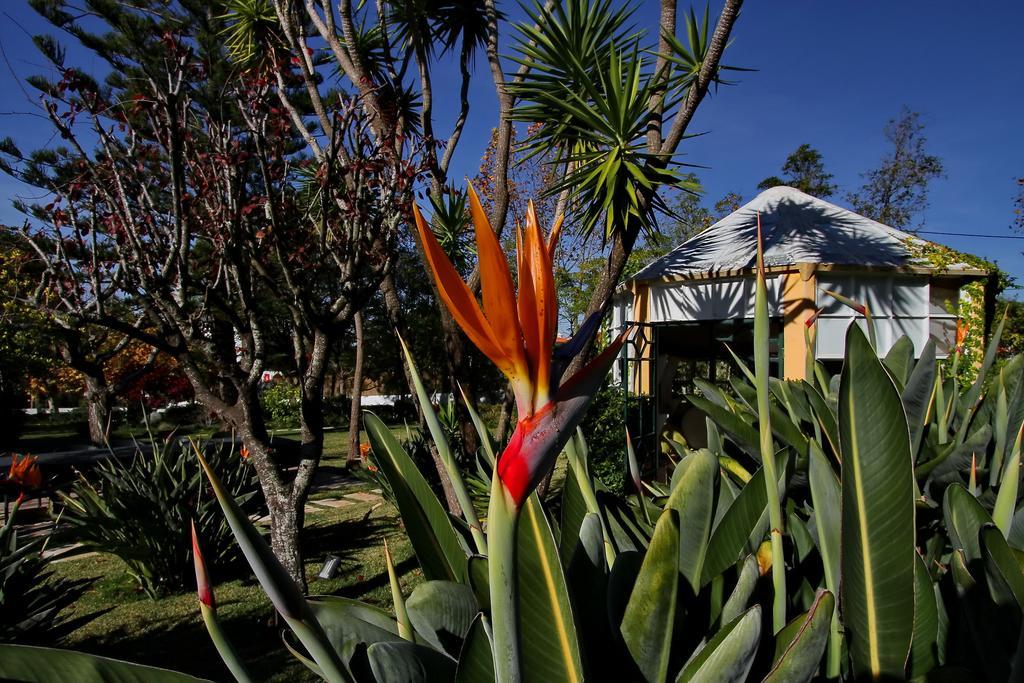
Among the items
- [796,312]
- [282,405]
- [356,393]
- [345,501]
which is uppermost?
[796,312]

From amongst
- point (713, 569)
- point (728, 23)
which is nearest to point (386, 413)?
point (728, 23)

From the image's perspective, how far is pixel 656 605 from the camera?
67 cm

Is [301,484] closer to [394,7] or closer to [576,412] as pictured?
[576,412]

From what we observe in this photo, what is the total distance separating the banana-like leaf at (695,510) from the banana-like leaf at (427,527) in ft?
1.06

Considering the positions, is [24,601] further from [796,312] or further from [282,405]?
[282,405]

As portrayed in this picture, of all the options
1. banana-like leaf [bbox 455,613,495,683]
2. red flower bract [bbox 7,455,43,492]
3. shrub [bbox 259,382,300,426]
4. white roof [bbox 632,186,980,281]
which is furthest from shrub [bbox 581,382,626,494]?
shrub [bbox 259,382,300,426]

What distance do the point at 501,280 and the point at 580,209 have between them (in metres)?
5.02

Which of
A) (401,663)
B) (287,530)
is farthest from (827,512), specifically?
(287,530)

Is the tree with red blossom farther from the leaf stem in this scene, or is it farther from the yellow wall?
the yellow wall

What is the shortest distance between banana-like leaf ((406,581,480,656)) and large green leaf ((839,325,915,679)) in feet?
1.51

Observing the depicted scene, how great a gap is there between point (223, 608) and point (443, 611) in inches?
169

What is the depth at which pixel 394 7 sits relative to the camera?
588 cm

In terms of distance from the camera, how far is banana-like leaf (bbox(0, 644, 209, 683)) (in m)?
0.50

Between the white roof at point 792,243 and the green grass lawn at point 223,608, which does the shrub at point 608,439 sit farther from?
the green grass lawn at point 223,608
